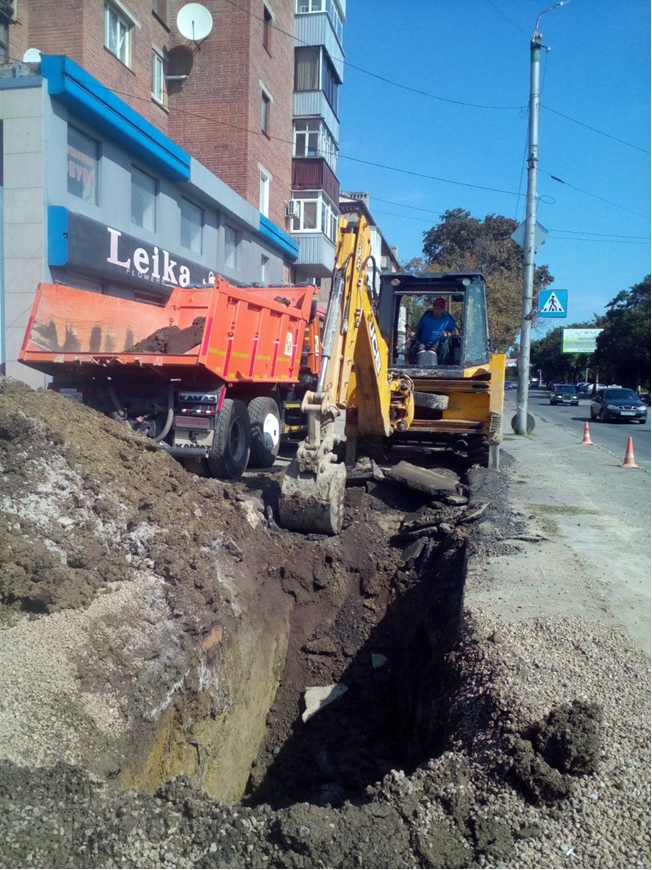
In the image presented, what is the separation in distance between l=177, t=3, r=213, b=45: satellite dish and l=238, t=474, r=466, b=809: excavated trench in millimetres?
17052

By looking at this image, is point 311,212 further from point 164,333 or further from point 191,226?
point 164,333

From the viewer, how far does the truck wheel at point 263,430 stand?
385 inches

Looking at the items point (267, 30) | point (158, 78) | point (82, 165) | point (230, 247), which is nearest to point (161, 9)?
point (158, 78)

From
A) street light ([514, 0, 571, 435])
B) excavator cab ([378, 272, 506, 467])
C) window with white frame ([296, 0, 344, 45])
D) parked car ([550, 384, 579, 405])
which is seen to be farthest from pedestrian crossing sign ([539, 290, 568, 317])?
parked car ([550, 384, 579, 405])

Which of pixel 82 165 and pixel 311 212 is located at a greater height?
pixel 311 212

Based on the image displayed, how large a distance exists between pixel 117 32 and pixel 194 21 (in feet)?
12.7

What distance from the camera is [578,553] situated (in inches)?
235

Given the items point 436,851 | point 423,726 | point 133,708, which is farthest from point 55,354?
point 436,851

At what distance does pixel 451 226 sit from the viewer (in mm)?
37781

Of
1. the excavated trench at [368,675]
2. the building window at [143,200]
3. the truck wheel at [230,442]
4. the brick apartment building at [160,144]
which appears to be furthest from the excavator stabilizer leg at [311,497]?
the building window at [143,200]

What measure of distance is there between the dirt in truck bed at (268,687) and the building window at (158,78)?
14.8m

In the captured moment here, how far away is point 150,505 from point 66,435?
38.3 inches

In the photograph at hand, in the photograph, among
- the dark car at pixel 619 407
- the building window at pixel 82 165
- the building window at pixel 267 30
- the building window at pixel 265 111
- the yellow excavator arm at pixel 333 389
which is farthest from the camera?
the dark car at pixel 619 407

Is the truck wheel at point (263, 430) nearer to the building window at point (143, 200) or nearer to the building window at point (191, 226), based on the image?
the building window at point (143, 200)
